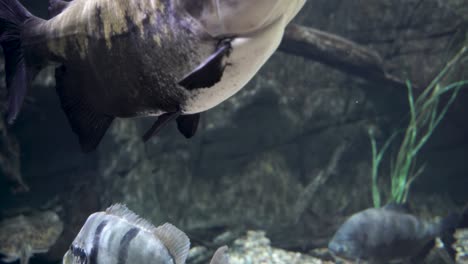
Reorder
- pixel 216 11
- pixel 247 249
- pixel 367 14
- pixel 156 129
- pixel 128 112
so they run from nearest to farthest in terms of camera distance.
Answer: pixel 216 11
pixel 156 129
pixel 128 112
pixel 247 249
pixel 367 14

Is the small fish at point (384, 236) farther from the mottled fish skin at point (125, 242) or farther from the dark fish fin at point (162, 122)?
the dark fish fin at point (162, 122)

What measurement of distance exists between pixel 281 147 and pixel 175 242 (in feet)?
18.5

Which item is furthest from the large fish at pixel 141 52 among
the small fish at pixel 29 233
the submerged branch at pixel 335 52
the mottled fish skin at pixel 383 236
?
the submerged branch at pixel 335 52

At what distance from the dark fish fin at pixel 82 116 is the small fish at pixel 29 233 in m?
4.08

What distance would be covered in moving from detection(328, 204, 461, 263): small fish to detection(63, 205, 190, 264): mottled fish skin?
356 cm

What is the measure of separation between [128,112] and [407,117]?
27.3 ft

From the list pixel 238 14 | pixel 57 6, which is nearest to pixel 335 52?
pixel 57 6

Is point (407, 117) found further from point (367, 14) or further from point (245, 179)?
point (245, 179)

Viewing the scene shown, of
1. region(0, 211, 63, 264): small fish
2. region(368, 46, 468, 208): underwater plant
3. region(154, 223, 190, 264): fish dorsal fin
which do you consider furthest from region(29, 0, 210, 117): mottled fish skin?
region(368, 46, 468, 208): underwater plant

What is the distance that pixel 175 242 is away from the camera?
7.52ft

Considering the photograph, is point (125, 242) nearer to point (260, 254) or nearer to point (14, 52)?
point (14, 52)

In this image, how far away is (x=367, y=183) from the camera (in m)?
8.12

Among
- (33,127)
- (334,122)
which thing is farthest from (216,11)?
(334,122)

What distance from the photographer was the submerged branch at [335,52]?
646 centimetres
